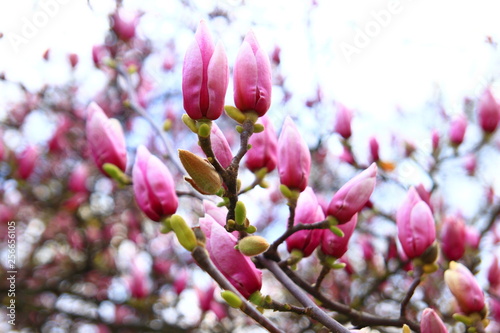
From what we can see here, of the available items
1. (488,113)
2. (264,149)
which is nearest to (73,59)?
(264,149)

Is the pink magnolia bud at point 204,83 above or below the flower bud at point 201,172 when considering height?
above

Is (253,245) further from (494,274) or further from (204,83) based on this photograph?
(494,274)

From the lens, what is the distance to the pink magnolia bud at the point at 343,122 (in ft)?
5.45

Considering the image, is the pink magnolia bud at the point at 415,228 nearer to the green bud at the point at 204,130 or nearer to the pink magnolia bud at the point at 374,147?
the green bud at the point at 204,130

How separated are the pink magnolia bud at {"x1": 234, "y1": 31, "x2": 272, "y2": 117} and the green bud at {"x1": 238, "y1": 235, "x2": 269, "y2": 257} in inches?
9.1

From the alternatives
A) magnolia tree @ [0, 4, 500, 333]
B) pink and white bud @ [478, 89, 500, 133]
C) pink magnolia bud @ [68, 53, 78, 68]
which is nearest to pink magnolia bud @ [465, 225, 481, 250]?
magnolia tree @ [0, 4, 500, 333]

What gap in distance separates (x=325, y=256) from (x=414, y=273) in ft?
0.77

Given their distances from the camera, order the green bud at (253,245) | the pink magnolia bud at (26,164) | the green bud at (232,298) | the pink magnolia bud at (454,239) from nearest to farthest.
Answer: the green bud at (232,298)
the green bud at (253,245)
the pink magnolia bud at (454,239)
the pink magnolia bud at (26,164)

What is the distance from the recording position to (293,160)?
0.89 metres

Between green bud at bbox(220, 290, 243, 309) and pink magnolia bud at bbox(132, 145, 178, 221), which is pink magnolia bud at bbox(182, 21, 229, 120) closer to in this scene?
pink magnolia bud at bbox(132, 145, 178, 221)

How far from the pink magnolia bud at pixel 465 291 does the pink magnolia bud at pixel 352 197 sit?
283mm

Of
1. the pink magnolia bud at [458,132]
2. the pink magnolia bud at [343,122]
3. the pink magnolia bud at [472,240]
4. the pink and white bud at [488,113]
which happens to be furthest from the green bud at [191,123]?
the pink magnolia bud at [458,132]

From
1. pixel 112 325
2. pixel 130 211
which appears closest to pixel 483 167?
pixel 130 211

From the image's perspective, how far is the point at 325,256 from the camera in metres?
0.96
